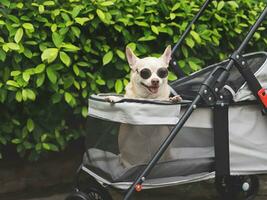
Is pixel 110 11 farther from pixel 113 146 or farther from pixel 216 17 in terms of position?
pixel 113 146

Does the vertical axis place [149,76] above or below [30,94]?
above

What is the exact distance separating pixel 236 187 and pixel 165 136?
75 centimetres

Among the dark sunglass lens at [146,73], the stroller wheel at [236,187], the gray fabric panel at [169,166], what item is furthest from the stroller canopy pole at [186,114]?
the stroller wheel at [236,187]

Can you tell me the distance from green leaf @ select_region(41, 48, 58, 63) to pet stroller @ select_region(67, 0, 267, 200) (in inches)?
20.5

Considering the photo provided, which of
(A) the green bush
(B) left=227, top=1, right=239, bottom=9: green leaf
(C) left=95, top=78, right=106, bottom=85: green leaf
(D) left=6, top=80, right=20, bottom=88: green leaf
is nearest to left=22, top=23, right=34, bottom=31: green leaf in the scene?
(A) the green bush

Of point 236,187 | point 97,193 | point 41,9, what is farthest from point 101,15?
point 236,187

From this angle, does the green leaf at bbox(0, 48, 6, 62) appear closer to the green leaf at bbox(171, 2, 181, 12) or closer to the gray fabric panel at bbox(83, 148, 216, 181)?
the gray fabric panel at bbox(83, 148, 216, 181)

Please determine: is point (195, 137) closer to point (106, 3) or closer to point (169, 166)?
point (169, 166)

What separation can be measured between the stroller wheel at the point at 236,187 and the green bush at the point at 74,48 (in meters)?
0.90

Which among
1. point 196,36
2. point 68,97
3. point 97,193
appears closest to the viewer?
point 97,193

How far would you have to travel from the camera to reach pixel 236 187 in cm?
319

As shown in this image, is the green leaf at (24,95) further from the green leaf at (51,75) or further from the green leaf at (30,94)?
the green leaf at (51,75)

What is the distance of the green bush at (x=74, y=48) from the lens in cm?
334

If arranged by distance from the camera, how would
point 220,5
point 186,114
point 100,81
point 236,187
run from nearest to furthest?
point 186,114, point 236,187, point 100,81, point 220,5
